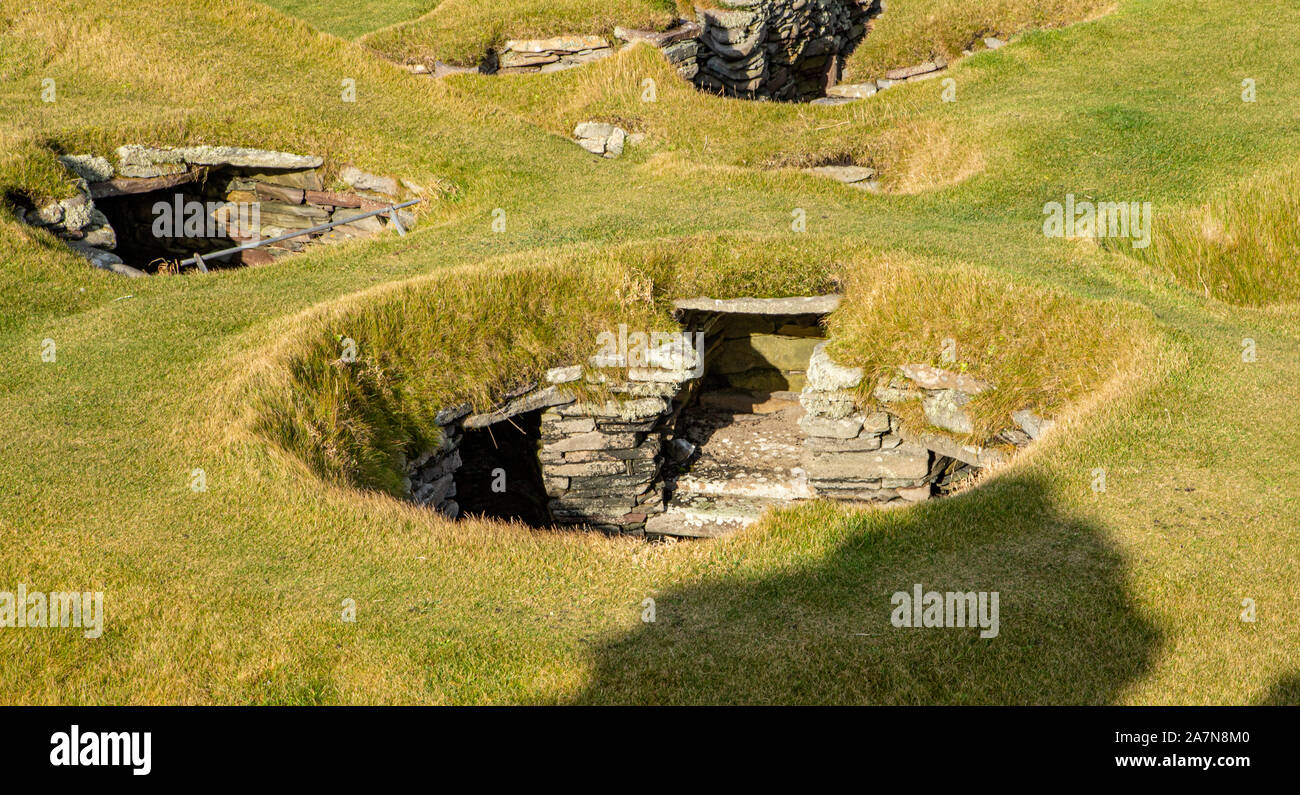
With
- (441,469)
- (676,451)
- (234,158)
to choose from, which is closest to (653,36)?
(234,158)

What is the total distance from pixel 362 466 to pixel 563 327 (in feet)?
12.1

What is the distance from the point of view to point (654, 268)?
1523 centimetres

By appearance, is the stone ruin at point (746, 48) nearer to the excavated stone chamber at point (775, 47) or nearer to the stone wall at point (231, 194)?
the excavated stone chamber at point (775, 47)

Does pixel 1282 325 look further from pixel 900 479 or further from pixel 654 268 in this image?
pixel 654 268

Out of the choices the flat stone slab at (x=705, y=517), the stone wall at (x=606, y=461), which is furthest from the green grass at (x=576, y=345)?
the flat stone slab at (x=705, y=517)

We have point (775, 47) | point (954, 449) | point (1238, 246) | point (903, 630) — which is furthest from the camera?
point (775, 47)

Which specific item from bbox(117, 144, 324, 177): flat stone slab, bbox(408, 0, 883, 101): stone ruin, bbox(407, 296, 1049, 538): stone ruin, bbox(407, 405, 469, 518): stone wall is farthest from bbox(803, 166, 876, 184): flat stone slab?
bbox(117, 144, 324, 177): flat stone slab

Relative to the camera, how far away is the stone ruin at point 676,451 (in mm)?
14359

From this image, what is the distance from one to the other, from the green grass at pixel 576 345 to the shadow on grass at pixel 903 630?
0.03 metres

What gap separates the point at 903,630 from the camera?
861 cm

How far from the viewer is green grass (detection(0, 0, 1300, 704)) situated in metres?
8.20

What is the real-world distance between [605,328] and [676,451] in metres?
2.35

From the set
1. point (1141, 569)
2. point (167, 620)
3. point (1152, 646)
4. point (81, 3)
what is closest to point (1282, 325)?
point (1141, 569)

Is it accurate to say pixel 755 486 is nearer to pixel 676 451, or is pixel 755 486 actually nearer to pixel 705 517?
pixel 705 517
